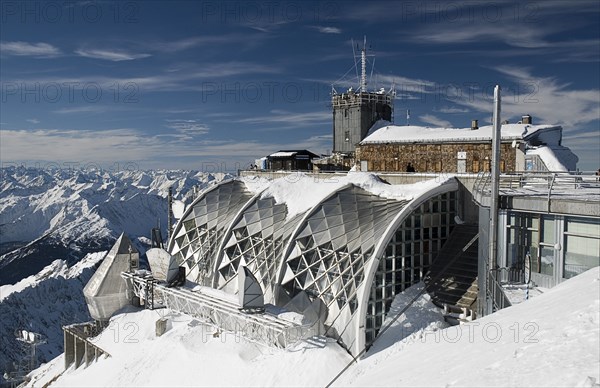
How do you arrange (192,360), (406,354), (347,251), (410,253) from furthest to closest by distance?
(192,360) → (347,251) → (410,253) → (406,354)

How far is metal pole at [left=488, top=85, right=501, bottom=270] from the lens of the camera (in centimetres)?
1584

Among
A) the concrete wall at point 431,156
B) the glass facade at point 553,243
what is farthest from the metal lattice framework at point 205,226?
the glass facade at point 553,243

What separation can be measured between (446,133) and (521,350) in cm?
2701

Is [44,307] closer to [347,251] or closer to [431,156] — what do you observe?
[431,156]

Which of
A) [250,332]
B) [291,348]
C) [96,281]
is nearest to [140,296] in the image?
[96,281]

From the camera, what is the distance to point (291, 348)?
69.8ft

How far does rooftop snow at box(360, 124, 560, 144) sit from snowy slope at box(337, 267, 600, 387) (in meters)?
19.6

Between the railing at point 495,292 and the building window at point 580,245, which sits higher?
the building window at point 580,245

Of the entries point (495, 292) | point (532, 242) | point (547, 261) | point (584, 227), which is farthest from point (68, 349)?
point (584, 227)

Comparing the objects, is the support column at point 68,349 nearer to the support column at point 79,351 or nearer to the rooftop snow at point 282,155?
the support column at point 79,351

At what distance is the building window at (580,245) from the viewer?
13.7 metres

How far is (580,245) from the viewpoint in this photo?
14.1 metres

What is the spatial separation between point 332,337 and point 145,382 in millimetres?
10170

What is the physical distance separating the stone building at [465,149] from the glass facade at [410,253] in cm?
780
